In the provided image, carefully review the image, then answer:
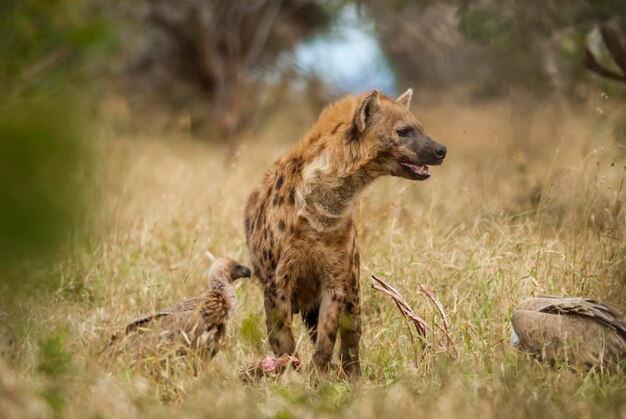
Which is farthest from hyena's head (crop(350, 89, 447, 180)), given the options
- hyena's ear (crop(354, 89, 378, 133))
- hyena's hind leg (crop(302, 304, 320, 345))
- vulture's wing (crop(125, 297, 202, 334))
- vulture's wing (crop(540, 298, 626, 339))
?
vulture's wing (crop(125, 297, 202, 334))

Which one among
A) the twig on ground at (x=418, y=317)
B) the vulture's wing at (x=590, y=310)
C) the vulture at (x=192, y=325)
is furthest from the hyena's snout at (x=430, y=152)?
the vulture at (x=192, y=325)

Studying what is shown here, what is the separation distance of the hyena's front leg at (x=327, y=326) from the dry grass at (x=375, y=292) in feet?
0.62

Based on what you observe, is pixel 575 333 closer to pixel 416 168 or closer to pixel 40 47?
pixel 416 168

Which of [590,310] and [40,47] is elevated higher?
[40,47]

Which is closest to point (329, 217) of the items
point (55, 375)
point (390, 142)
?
point (390, 142)

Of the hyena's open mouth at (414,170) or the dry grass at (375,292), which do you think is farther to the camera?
the hyena's open mouth at (414,170)

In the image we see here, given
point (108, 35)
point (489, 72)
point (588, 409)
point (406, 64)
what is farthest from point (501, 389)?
point (406, 64)

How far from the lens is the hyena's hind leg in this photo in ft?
16.1

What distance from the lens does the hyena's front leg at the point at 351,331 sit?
475 cm

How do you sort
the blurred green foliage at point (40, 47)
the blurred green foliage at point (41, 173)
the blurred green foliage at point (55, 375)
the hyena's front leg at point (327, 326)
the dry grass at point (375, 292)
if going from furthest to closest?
the hyena's front leg at point (327, 326) → the dry grass at point (375, 292) → the blurred green foliage at point (55, 375) → the blurred green foliage at point (40, 47) → the blurred green foliage at point (41, 173)

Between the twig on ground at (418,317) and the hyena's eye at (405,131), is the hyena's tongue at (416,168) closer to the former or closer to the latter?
the hyena's eye at (405,131)

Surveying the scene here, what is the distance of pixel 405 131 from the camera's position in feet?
15.8

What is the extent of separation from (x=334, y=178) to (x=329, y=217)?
0.19 metres

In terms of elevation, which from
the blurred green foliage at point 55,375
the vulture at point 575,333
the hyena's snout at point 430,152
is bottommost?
the blurred green foliage at point 55,375
